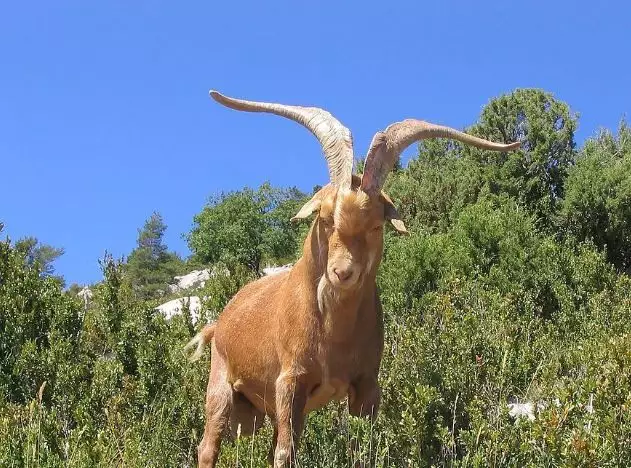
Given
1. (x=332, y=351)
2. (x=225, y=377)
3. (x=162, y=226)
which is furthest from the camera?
(x=162, y=226)

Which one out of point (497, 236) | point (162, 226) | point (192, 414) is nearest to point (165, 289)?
point (162, 226)

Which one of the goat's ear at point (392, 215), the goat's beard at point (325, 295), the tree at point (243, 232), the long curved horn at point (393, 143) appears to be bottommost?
the goat's beard at point (325, 295)

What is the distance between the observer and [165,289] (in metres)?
55.2

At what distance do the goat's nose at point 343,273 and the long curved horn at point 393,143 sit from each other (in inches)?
21.5

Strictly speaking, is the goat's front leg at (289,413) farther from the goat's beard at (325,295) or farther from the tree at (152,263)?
the tree at (152,263)

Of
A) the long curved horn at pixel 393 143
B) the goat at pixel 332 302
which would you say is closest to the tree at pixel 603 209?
the long curved horn at pixel 393 143

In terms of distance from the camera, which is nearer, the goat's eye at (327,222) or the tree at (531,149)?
the goat's eye at (327,222)

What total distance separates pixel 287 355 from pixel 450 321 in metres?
2.54

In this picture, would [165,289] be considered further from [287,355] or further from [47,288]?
[287,355]

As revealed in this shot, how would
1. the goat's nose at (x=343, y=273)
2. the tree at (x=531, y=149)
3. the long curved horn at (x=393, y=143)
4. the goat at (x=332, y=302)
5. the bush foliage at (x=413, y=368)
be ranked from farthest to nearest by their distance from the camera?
the tree at (x=531, y=149), the bush foliage at (x=413, y=368), the long curved horn at (x=393, y=143), the goat at (x=332, y=302), the goat's nose at (x=343, y=273)

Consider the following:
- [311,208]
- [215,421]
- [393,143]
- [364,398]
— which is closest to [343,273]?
[311,208]

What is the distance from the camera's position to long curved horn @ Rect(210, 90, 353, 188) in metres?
4.77

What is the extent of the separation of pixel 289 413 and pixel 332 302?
2.43ft

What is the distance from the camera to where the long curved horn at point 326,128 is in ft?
15.6
